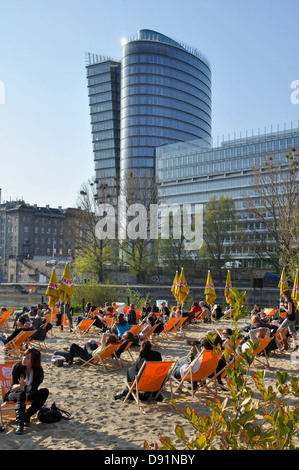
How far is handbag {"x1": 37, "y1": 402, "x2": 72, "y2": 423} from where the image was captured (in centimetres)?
587

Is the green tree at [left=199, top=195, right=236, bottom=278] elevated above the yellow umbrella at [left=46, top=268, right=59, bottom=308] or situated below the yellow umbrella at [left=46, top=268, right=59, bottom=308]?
above

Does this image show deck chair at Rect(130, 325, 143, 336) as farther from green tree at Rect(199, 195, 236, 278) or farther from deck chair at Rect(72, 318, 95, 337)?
green tree at Rect(199, 195, 236, 278)

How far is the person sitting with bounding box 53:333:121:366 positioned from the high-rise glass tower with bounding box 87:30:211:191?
82820 millimetres

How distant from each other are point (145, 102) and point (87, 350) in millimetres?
92359

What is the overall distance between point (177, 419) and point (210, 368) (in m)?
1.19

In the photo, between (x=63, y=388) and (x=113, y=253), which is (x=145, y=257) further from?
(x=63, y=388)

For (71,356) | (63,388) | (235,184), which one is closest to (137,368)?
(63,388)

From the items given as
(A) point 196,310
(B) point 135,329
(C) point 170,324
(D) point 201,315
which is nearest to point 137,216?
(A) point 196,310

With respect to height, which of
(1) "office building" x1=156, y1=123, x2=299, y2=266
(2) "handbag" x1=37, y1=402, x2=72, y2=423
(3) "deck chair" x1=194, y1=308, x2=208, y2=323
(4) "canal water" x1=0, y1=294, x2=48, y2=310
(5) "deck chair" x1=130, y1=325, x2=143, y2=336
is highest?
(1) "office building" x1=156, y1=123, x2=299, y2=266

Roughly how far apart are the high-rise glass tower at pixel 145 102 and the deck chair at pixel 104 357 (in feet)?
273

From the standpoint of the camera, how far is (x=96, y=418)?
6066 millimetres

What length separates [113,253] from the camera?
43625mm

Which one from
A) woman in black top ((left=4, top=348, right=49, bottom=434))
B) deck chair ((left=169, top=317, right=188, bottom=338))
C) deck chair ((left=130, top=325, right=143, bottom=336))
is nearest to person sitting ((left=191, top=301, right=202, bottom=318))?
deck chair ((left=169, top=317, right=188, bottom=338))

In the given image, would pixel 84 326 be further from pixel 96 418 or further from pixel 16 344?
pixel 96 418
